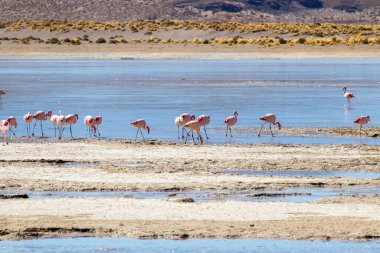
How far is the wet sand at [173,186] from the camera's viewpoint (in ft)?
39.3

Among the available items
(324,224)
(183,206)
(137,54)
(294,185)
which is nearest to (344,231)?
(324,224)

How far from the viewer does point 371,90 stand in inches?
1356

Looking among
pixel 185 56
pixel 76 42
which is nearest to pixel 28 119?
pixel 185 56

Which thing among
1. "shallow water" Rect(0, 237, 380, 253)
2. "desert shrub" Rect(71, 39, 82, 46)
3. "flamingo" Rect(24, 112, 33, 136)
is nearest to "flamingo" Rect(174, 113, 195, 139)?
"flamingo" Rect(24, 112, 33, 136)

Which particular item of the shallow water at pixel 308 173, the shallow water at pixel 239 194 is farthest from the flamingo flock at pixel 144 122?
the shallow water at pixel 239 194

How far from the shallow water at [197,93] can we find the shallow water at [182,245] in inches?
390

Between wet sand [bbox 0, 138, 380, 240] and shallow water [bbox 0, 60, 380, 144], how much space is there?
230 centimetres

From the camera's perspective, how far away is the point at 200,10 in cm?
13112

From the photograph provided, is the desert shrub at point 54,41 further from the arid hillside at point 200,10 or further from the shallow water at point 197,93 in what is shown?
the arid hillside at point 200,10

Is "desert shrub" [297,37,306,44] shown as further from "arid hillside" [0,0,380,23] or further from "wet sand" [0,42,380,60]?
"arid hillside" [0,0,380,23]

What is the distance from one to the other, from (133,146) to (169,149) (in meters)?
0.93

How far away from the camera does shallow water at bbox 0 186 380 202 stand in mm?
14109

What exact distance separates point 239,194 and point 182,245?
3.37 meters

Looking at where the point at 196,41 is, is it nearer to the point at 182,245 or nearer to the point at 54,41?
the point at 54,41
